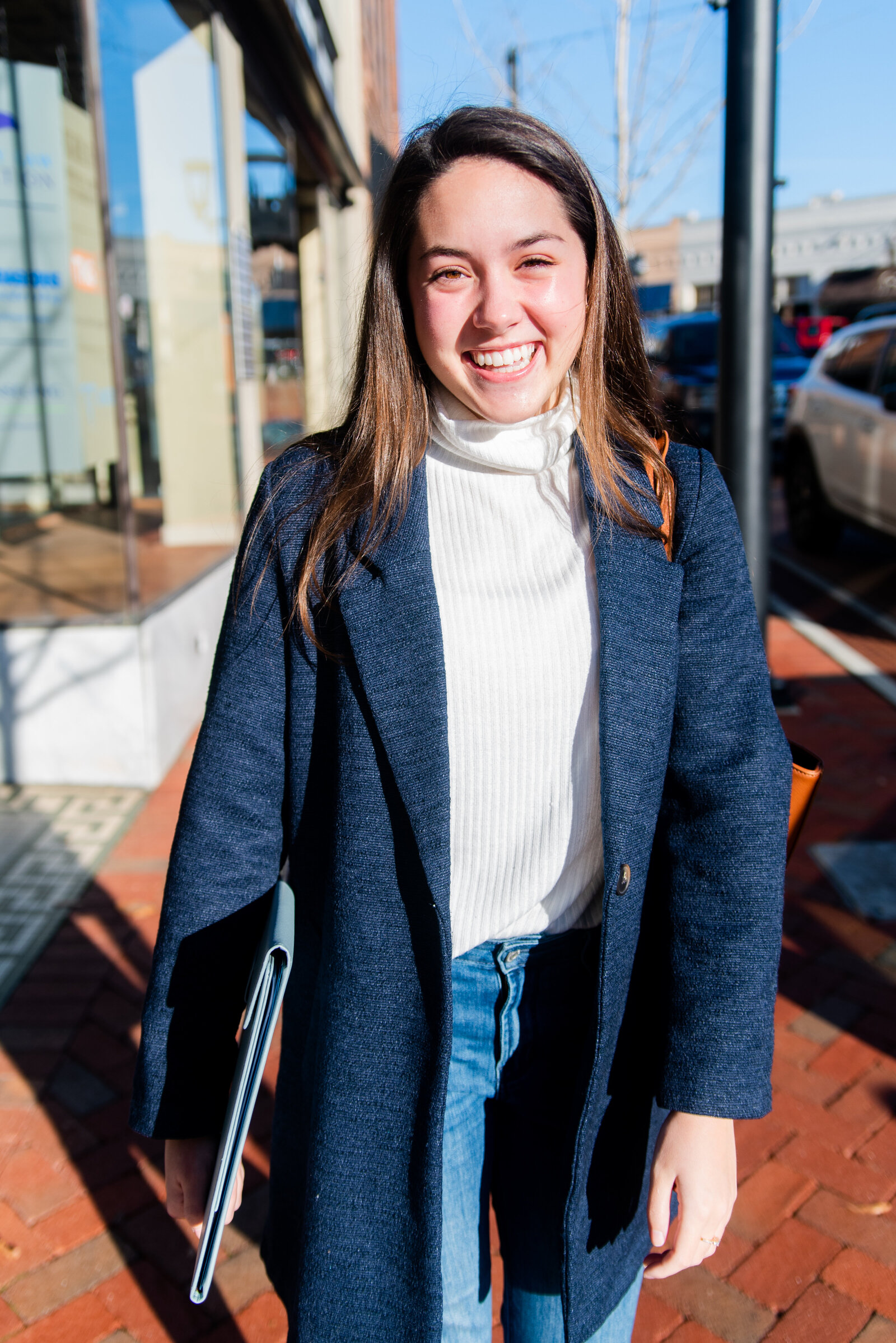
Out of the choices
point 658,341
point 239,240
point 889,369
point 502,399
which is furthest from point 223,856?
point 658,341

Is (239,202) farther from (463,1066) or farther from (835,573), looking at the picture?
(463,1066)

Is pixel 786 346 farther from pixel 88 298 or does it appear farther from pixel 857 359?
pixel 88 298

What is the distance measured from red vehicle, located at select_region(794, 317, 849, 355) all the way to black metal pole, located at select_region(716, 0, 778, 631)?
69.4 ft

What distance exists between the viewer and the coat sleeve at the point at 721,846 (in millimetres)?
1417

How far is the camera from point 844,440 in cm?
884

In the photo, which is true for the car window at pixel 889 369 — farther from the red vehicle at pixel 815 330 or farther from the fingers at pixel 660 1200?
the red vehicle at pixel 815 330

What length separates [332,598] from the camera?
145cm

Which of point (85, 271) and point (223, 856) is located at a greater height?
point (85, 271)

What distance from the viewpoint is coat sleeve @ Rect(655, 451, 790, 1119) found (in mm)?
1417

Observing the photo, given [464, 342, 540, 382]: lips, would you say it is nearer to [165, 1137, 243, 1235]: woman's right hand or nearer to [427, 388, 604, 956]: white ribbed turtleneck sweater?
[427, 388, 604, 956]: white ribbed turtleneck sweater

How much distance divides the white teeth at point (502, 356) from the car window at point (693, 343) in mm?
16947

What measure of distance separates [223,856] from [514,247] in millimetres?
850

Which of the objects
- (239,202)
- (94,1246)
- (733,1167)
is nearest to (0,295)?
(239,202)

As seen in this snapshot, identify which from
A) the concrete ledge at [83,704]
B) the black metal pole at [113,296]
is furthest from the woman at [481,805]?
the black metal pole at [113,296]
